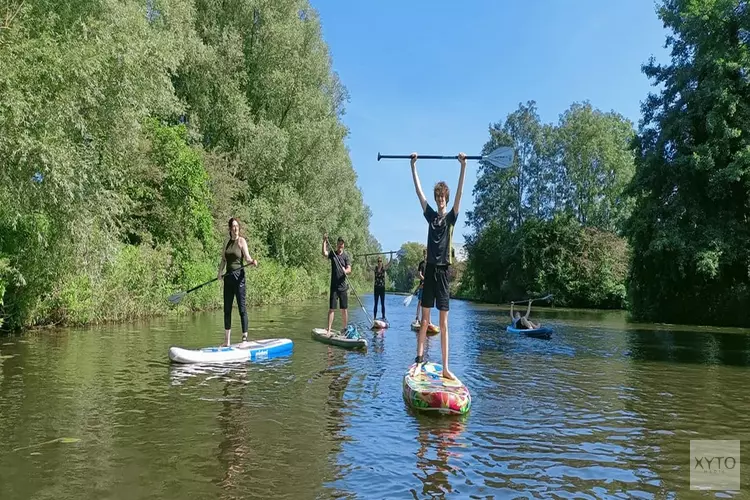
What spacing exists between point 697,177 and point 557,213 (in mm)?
22922

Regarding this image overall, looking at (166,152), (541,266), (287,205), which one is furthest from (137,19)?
(541,266)

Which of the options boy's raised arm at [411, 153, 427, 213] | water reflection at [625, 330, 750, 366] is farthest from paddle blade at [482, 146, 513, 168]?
water reflection at [625, 330, 750, 366]

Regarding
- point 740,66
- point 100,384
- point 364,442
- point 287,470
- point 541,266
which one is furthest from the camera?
point 541,266

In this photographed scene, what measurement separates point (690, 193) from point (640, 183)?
2.15 meters

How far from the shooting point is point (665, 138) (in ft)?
80.9

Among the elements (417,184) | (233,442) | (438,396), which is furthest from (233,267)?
(233,442)

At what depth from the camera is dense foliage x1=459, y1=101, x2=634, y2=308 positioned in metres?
41.6

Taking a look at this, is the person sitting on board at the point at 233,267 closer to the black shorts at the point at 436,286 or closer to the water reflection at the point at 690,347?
the black shorts at the point at 436,286

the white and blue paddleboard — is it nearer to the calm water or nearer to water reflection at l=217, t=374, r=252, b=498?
the calm water

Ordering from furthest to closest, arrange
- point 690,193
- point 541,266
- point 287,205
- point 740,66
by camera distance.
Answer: point 541,266
point 287,205
point 690,193
point 740,66

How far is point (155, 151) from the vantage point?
1944 centimetres

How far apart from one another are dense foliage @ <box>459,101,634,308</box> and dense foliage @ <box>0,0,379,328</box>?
16233 millimetres

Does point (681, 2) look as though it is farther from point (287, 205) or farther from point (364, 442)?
point (364, 442)

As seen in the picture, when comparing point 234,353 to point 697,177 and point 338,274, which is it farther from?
point 697,177
